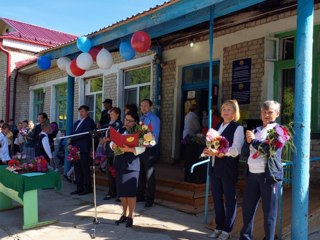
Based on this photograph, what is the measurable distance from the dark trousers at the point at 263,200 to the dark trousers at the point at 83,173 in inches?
145

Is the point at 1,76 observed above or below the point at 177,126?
above

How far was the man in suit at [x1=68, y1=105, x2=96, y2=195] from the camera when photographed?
262 inches

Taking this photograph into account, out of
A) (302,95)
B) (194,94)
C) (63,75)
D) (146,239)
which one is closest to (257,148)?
(302,95)

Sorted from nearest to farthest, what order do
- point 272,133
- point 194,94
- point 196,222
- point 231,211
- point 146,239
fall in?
point 272,133 → point 231,211 → point 146,239 → point 196,222 → point 194,94

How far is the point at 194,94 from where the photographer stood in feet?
27.8

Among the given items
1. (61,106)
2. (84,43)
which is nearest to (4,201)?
(84,43)

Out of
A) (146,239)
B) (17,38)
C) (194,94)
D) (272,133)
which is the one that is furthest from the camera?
(17,38)

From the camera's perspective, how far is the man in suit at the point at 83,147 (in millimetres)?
6645

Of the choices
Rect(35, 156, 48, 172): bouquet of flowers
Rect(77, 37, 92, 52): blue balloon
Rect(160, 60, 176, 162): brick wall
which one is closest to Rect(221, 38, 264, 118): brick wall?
Rect(160, 60, 176, 162): brick wall

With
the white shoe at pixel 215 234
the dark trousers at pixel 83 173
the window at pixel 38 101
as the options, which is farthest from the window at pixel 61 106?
the white shoe at pixel 215 234

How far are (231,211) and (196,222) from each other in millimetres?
997

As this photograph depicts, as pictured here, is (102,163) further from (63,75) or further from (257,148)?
(63,75)

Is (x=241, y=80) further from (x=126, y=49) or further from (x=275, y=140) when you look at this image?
(x=275, y=140)

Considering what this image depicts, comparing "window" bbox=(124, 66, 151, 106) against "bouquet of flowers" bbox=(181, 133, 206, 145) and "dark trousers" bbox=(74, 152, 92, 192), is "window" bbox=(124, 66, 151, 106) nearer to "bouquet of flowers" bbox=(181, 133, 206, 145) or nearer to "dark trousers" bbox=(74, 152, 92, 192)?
"dark trousers" bbox=(74, 152, 92, 192)
